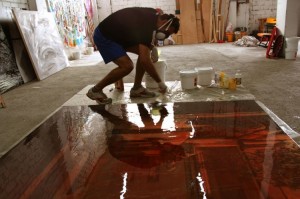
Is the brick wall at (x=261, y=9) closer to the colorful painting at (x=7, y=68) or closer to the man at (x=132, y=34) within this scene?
the man at (x=132, y=34)

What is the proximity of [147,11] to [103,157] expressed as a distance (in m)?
1.47

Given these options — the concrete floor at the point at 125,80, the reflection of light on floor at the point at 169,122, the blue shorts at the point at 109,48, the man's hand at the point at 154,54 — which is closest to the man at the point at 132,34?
the blue shorts at the point at 109,48

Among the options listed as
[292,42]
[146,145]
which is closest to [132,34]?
[146,145]

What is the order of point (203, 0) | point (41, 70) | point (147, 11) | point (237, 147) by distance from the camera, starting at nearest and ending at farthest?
point (237, 147) < point (147, 11) < point (41, 70) < point (203, 0)

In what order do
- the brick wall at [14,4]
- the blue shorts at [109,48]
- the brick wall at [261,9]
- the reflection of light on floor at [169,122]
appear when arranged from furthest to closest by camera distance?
1. the brick wall at [261,9]
2. the brick wall at [14,4]
3. the blue shorts at [109,48]
4. the reflection of light on floor at [169,122]

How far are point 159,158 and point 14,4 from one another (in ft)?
13.5

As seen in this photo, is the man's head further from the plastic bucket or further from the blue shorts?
the plastic bucket

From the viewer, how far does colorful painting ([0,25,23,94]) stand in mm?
3725

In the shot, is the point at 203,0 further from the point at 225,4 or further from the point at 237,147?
the point at 237,147

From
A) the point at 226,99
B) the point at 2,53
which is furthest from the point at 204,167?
the point at 2,53

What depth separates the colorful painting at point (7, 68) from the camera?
147 inches

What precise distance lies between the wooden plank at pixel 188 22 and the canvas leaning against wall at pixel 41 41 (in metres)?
4.32

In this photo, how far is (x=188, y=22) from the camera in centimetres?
845

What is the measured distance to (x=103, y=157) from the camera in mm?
1681
